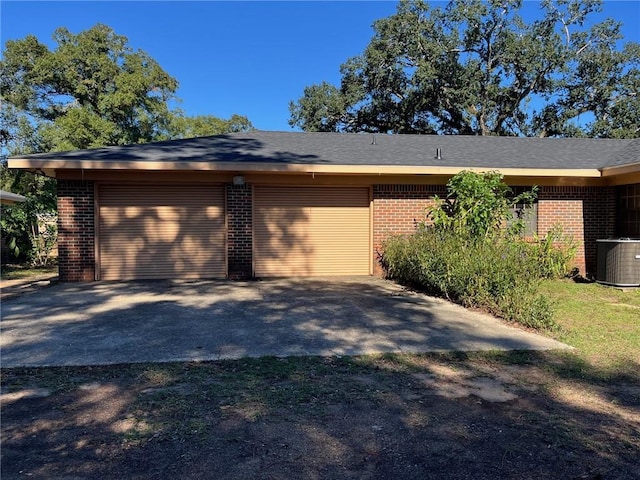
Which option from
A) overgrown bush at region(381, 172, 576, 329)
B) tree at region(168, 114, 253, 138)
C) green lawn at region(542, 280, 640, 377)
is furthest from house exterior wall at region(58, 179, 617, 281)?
tree at region(168, 114, 253, 138)

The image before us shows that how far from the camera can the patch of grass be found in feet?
40.2

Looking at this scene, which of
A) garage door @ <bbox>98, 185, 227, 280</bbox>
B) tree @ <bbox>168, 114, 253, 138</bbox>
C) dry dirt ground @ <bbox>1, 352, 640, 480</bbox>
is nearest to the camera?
dry dirt ground @ <bbox>1, 352, 640, 480</bbox>

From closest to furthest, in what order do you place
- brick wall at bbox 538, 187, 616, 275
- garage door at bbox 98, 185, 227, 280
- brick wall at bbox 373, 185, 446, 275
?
garage door at bbox 98, 185, 227, 280 < brick wall at bbox 373, 185, 446, 275 < brick wall at bbox 538, 187, 616, 275

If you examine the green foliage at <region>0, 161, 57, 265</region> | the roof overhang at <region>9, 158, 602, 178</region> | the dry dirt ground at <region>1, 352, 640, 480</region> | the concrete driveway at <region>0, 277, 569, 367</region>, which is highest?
the roof overhang at <region>9, 158, 602, 178</region>

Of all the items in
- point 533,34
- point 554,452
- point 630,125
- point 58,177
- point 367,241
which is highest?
point 533,34

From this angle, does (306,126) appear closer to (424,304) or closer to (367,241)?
(367,241)

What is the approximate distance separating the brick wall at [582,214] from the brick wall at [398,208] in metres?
2.77

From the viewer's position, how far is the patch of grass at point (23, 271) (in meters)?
12.2

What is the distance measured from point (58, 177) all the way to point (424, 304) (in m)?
8.07

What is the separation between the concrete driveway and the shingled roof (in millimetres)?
2797

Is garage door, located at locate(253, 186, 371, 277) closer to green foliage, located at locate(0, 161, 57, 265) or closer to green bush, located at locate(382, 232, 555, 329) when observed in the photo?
green bush, located at locate(382, 232, 555, 329)

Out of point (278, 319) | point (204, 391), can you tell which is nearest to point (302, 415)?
point (204, 391)

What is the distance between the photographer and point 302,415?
11.4 ft

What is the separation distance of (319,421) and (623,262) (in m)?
8.82
